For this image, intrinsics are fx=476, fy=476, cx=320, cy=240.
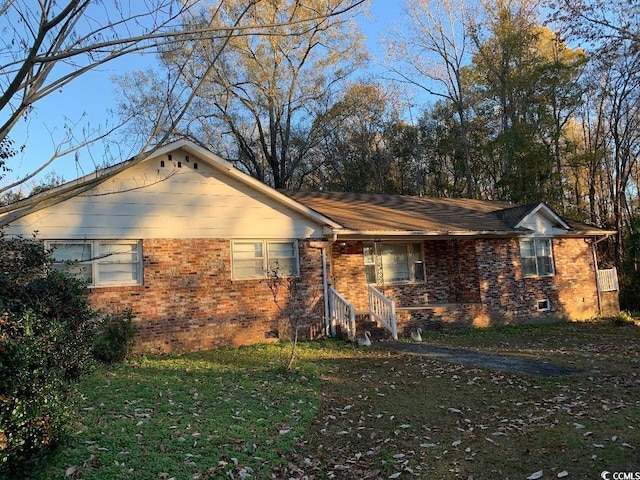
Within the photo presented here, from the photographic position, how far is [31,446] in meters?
3.45

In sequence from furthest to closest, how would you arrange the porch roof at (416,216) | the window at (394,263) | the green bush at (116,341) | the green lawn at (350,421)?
the window at (394,263)
the porch roof at (416,216)
the green bush at (116,341)
the green lawn at (350,421)

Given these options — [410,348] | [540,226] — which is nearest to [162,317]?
[410,348]

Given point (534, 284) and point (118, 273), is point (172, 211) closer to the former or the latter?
point (118, 273)

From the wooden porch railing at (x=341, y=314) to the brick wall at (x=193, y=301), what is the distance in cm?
78

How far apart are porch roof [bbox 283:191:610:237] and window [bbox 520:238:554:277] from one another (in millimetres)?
829

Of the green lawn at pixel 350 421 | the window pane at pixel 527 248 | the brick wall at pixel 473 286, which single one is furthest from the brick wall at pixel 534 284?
the green lawn at pixel 350 421

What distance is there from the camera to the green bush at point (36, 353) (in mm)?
3236

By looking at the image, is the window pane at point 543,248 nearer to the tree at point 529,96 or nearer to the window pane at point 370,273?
the window pane at point 370,273

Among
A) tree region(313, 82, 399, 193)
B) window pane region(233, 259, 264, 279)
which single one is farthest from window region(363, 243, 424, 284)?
tree region(313, 82, 399, 193)

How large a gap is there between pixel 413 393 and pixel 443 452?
7.63 ft

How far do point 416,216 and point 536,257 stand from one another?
176 inches

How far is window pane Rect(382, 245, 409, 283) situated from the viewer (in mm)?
15312

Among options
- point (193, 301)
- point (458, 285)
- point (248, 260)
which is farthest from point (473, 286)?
point (193, 301)

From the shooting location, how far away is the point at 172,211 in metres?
11.0
